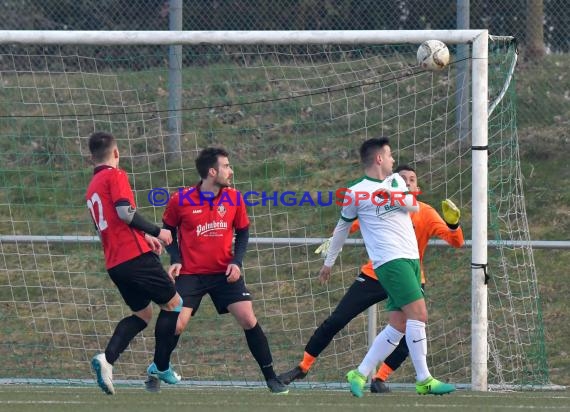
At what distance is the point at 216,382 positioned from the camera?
32.9 feet

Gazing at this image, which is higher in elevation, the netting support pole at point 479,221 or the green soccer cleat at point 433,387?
the netting support pole at point 479,221

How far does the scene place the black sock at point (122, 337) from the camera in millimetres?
7859

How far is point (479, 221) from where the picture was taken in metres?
8.79

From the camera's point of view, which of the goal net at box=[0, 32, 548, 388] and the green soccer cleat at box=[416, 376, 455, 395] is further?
the goal net at box=[0, 32, 548, 388]

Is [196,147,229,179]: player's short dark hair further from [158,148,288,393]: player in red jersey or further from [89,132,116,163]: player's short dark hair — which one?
[89,132,116,163]: player's short dark hair

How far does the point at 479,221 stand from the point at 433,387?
156 centimetres

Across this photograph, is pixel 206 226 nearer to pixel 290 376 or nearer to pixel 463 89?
pixel 290 376

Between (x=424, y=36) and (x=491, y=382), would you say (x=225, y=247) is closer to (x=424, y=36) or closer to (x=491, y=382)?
(x=424, y=36)

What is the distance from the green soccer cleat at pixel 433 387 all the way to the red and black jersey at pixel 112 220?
77.2 inches

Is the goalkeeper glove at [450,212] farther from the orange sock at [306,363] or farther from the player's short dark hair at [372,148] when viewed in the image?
the orange sock at [306,363]

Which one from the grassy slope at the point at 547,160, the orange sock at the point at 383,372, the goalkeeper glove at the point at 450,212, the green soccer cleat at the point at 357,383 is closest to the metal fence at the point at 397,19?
the grassy slope at the point at 547,160

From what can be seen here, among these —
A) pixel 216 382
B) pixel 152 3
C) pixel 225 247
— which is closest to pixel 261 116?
pixel 152 3

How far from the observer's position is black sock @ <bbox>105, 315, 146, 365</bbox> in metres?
7.86

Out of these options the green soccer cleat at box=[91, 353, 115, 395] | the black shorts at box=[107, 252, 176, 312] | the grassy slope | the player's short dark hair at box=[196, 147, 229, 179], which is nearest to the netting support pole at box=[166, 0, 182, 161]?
the player's short dark hair at box=[196, 147, 229, 179]
